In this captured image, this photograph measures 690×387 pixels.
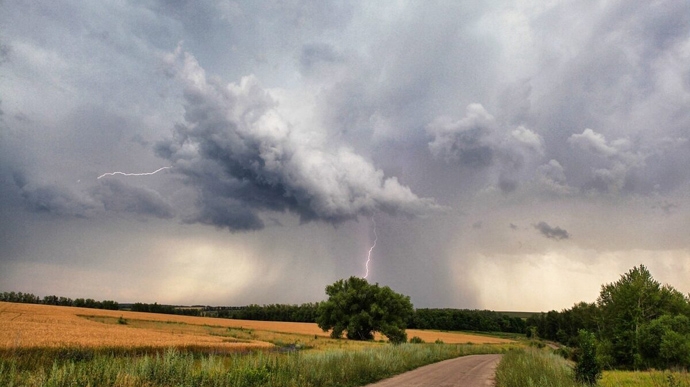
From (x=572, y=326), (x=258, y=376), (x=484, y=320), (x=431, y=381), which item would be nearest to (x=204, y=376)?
(x=258, y=376)

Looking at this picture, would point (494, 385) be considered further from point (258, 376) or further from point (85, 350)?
point (85, 350)

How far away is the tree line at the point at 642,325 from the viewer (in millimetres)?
43812

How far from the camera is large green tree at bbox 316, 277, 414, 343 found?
6819cm

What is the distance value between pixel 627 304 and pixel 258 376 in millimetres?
56967

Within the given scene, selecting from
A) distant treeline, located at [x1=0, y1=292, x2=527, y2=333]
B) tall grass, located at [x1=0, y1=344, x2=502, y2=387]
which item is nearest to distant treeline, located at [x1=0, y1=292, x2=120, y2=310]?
distant treeline, located at [x1=0, y1=292, x2=527, y2=333]

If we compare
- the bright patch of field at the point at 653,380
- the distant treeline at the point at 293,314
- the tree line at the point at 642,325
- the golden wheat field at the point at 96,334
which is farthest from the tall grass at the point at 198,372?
the distant treeline at the point at 293,314

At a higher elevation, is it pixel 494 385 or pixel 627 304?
pixel 627 304

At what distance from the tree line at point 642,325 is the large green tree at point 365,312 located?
91.7 feet

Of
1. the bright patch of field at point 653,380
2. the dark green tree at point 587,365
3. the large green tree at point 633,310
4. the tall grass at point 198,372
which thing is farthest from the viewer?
the large green tree at point 633,310

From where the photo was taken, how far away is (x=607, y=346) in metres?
52.3

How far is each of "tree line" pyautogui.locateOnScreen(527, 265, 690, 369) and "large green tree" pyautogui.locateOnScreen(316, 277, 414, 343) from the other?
2795 centimetres

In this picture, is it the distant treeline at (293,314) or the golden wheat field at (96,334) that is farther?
the distant treeline at (293,314)

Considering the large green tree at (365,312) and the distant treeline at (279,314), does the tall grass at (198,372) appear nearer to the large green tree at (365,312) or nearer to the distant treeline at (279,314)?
the large green tree at (365,312)

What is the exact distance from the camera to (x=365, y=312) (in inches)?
2694
